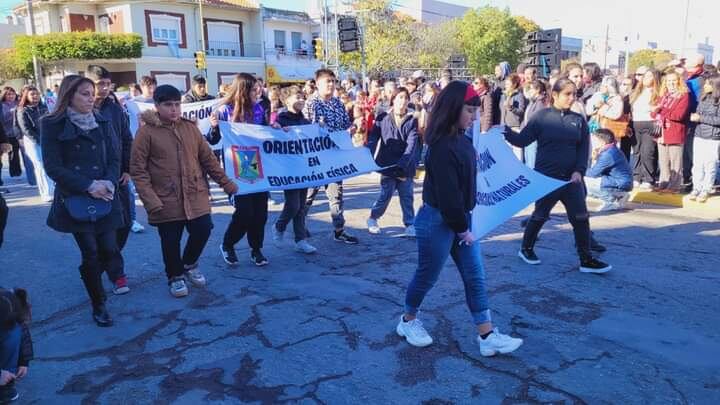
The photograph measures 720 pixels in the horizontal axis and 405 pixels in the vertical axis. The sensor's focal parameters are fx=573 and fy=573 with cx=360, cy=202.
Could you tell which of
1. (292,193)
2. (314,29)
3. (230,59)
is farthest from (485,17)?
(292,193)

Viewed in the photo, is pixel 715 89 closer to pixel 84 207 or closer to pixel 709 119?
pixel 709 119

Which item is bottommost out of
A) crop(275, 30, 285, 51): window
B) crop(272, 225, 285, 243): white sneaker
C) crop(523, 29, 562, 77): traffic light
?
crop(272, 225, 285, 243): white sneaker

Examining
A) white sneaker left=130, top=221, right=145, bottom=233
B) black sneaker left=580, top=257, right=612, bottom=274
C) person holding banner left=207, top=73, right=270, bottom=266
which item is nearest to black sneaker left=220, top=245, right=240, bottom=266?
person holding banner left=207, top=73, right=270, bottom=266

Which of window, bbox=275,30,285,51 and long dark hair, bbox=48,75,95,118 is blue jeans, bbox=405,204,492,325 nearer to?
long dark hair, bbox=48,75,95,118

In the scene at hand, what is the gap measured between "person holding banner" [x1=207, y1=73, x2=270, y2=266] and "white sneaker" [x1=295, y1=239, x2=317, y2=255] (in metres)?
0.46

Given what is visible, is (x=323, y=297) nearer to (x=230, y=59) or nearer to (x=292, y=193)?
(x=292, y=193)

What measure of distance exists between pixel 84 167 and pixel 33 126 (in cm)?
600

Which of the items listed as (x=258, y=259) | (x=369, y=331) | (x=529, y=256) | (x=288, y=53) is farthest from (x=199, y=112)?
(x=288, y=53)

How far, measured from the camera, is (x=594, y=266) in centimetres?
537

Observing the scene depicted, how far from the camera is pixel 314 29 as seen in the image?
5119 centimetres

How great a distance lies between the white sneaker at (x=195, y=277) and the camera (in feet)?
16.9

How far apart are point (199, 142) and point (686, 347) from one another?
3.99m

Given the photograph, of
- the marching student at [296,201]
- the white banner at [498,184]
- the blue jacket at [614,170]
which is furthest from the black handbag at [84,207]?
the blue jacket at [614,170]

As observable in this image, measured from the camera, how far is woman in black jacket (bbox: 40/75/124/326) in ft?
13.3
